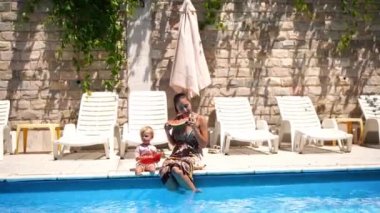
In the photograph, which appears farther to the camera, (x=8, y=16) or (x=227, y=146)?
(x=8, y=16)

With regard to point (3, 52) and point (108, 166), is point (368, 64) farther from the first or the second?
point (3, 52)

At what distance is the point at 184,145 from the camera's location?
534 centimetres

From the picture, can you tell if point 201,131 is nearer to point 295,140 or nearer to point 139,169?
point 139,169

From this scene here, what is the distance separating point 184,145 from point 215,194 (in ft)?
2.18

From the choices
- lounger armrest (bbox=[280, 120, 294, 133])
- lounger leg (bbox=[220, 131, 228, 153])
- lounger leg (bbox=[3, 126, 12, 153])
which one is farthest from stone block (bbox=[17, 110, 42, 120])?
lounger armrest (bbox=[280, 120, 294, 133])

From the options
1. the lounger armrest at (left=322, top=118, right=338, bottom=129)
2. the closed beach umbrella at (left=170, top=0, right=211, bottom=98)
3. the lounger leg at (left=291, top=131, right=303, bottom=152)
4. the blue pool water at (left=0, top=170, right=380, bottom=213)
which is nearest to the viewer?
the blue pool water at (left=0, top=170, right=380, bottom=213)

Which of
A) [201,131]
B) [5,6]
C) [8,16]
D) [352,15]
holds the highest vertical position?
[352,15]

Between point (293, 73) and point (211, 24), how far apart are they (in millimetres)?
1728

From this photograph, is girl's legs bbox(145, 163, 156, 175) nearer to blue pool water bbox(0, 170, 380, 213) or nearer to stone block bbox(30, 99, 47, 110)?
blue pool water bbox(0, 170, 380, 213)

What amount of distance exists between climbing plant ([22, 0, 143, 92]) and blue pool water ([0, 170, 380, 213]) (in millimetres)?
2759

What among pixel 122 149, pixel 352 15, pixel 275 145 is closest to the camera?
pixel 122 149

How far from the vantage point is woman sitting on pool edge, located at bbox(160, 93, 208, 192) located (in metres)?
5.11

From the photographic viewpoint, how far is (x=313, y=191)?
538 centimetres

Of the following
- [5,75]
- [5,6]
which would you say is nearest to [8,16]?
[5,6]
